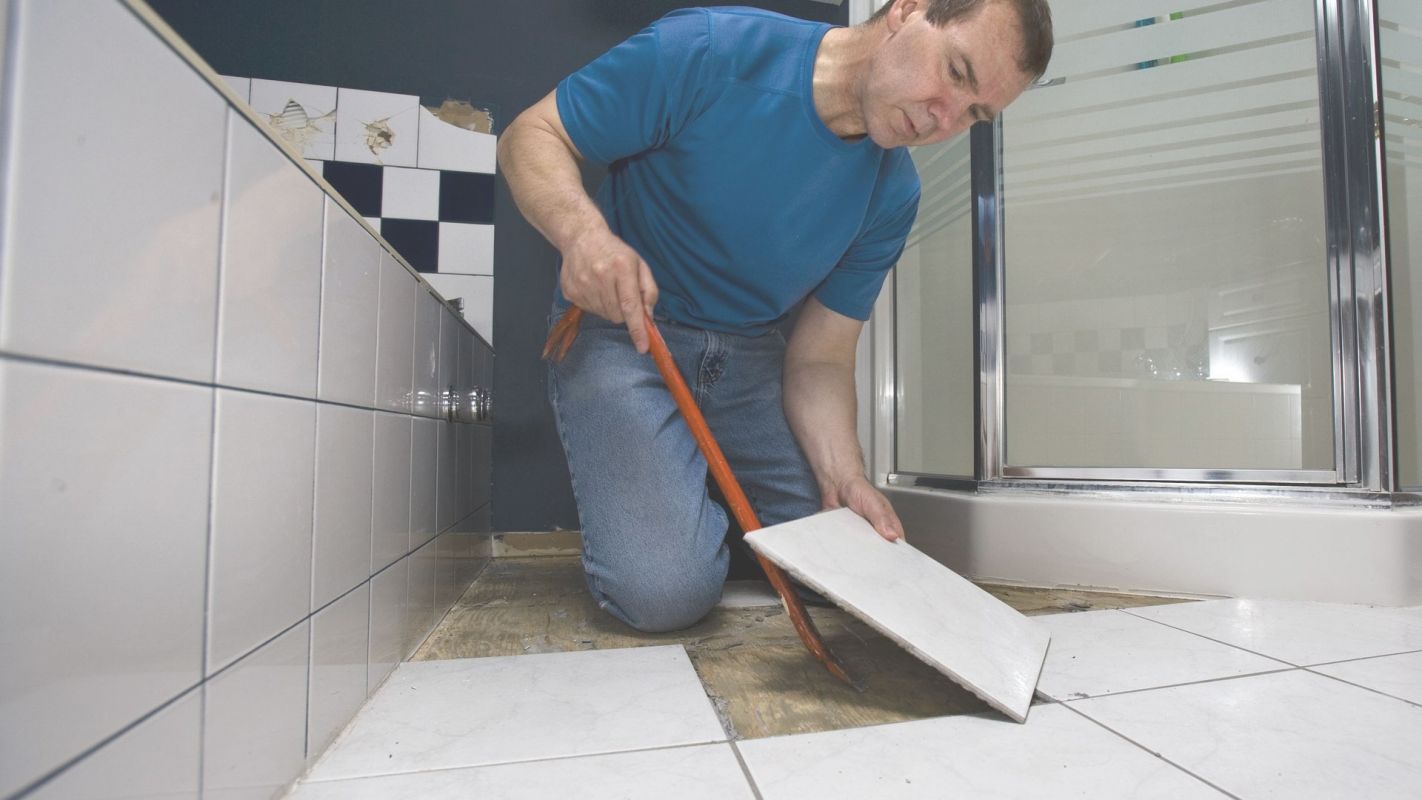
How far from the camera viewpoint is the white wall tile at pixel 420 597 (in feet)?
2.64

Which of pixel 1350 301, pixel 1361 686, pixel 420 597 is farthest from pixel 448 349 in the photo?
pixel 1350 301

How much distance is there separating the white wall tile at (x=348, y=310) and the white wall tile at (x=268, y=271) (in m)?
0.02

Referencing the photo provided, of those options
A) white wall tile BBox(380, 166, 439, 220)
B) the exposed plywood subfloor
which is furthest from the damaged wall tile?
the exposed plywood subfloor

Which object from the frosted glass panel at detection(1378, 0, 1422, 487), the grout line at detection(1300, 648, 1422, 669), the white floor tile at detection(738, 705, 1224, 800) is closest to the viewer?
the white floor tile at detection(738, 705, 1224, 800)

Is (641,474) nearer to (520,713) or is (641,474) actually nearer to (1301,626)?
(520,713)

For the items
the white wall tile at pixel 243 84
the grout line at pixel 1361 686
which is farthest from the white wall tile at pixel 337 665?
the white wall tile at pixel 243 84

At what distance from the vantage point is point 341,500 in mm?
590

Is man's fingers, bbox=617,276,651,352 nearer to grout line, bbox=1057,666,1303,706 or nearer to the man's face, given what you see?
the man's face

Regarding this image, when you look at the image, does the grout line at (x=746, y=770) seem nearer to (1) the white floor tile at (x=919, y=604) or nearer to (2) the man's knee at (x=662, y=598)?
(1) the white floor tile at (x=919, y=604)

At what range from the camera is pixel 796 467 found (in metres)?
1.19

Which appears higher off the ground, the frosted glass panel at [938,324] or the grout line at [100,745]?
the frosted glass panel at [938,324]

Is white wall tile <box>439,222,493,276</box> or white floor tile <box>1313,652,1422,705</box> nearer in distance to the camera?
white floor tile <box>1313,652,1422,705</box>

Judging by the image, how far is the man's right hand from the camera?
0.78 m

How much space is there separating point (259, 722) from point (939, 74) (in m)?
0.86
